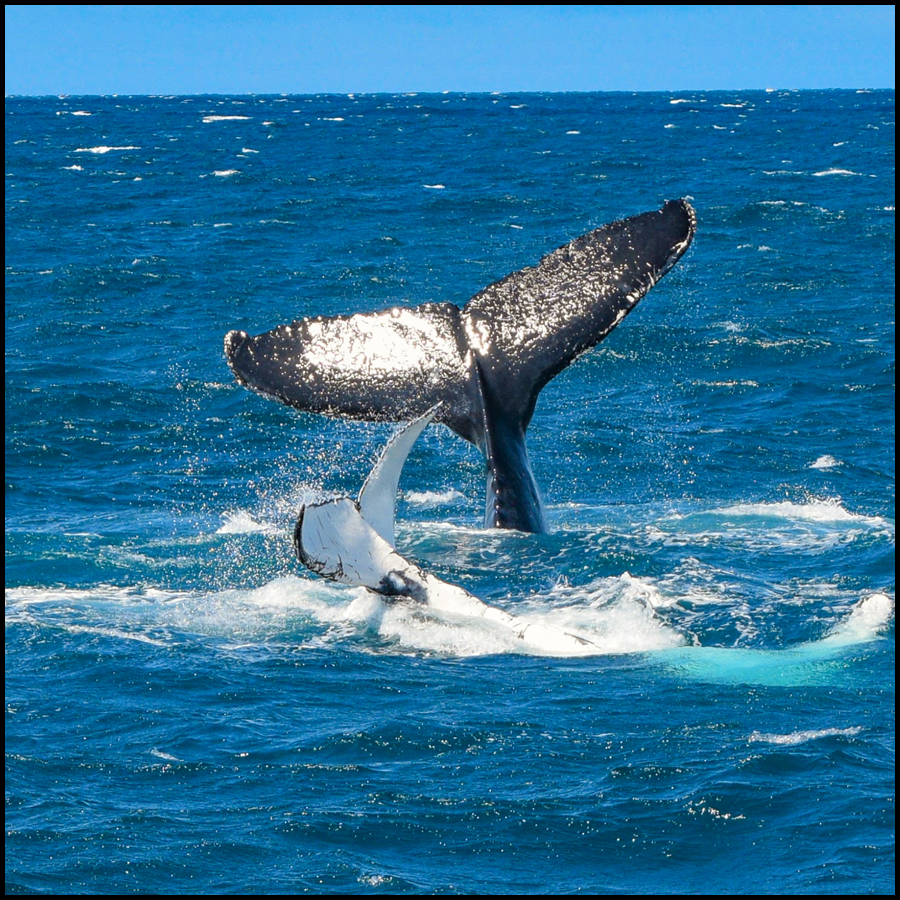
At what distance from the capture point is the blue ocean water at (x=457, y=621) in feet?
25.4

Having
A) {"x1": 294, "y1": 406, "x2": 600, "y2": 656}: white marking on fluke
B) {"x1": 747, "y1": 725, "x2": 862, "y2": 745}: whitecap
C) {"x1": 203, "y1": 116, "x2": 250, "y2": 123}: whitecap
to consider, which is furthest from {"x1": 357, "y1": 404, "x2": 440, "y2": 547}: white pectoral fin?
{"x1": 203, "y1": 116, "x2": 250, "y2": 123}: whitecap

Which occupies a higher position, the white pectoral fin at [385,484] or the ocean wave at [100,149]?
the ocean wave at [100,149]

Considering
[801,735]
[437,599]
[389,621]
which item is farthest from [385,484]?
[801,735]

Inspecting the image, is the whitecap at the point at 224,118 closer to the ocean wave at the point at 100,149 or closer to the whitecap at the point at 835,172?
the ocean wave at the point at 100,149

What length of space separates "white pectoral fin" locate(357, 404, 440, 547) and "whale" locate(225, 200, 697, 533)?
21.7 inches

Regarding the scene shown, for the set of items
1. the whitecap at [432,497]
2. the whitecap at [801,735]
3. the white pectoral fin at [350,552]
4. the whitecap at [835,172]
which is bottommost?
the whitecap at [801,735]

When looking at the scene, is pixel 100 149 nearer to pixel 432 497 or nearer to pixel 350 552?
pixel 432 497

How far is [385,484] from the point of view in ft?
34.7

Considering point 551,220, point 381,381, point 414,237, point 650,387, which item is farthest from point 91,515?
point 551,220

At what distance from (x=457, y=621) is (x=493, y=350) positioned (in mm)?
2284

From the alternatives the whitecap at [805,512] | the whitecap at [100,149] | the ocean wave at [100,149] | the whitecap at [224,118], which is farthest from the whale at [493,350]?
the whitecap at [224,118]

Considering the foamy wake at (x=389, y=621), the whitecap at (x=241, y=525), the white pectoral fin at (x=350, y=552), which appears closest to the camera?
the white pectoral fin at (x=350, y=552)

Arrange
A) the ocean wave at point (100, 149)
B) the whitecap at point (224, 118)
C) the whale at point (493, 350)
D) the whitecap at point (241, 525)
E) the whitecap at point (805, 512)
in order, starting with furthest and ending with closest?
the whitecap at point (224, 118) → the ocean wave at point (100, 149) → the whitecap at point (805, 512) → the whitecap at point (241, 525) → the whale at point (493, 350)

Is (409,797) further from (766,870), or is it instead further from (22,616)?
(22,616)
